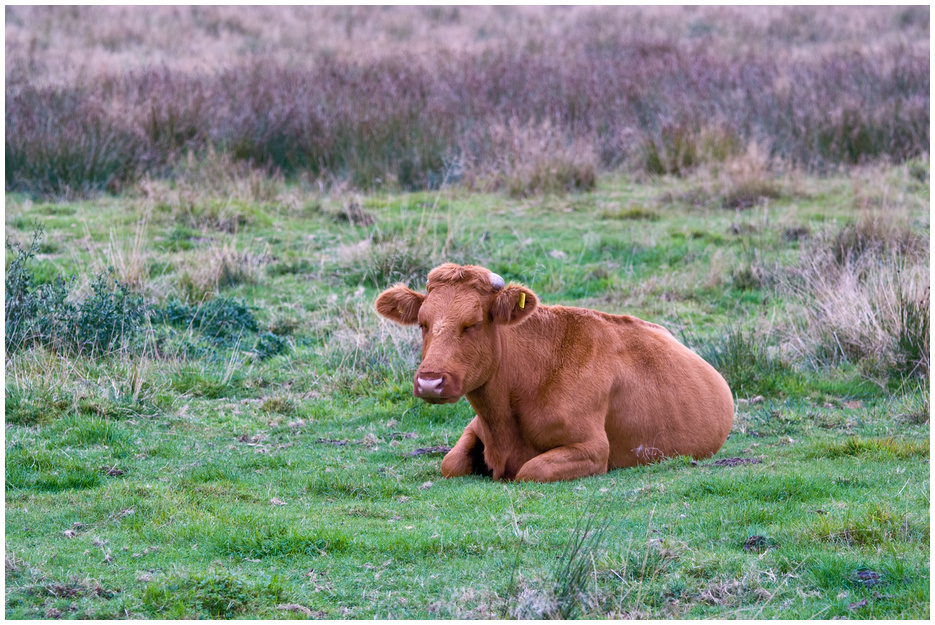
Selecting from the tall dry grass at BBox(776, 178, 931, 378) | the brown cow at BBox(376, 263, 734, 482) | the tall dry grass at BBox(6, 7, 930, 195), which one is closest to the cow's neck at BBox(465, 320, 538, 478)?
the brown cow at BBox(376, 263, 734, 482)

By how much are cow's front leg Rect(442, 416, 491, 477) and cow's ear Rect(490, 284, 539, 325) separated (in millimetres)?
872

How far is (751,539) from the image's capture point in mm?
5012

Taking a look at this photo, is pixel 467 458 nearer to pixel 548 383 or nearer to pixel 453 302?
pixel 548 383

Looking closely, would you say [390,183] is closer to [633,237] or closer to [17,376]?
[633,237]

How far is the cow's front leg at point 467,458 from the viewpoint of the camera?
257 inches

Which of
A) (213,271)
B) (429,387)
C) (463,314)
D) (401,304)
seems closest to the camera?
(429,387)

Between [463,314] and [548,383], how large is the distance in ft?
2.55

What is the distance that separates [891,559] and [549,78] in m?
15.9

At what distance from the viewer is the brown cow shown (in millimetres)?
6133

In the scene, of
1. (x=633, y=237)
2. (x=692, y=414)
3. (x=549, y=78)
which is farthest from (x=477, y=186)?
(x=692, y=414)

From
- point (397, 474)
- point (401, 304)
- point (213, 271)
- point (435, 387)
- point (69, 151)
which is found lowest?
point (213, 271)

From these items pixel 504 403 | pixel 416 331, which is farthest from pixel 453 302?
pixel 416 331

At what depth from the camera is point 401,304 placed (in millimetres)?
6367

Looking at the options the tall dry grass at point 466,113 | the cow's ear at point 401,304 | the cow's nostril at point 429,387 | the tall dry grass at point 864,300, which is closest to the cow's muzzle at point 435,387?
the cow's nostril at point 429,387
